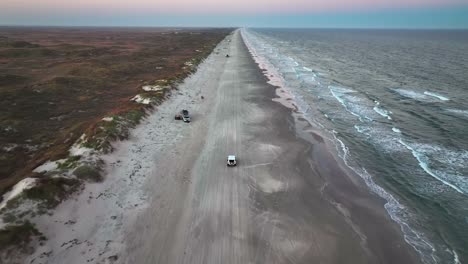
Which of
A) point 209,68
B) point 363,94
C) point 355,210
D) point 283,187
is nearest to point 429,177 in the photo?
point 355,210

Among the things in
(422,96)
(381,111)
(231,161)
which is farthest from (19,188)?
(422,96)

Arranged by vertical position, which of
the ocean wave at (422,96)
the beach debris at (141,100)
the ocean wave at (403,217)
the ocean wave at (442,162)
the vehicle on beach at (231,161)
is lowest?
the ocean wave at (403,217)

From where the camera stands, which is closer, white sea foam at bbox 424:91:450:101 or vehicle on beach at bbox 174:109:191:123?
vehicle on beach at bbox 174:109:191:123

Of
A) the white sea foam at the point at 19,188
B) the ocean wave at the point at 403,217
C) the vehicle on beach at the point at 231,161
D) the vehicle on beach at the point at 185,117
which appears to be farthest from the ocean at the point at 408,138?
the white sea foam at the point at 19,188

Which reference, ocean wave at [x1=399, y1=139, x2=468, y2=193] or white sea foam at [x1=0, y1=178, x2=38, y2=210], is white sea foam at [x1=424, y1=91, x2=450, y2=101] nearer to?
ocean wave at [x1=399, y1=139, x2=468, y2=193]

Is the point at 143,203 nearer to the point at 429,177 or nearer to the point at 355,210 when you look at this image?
the point at 355,210

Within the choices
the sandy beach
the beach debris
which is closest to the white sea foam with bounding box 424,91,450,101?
the sandy beach

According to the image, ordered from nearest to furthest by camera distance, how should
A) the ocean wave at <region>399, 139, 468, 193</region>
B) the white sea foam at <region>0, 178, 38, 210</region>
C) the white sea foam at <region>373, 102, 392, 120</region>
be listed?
the white sea foam at <region>0, 178, 38, 210</region> < the ocean wave at <region>399, 139, 468, 193</region> < the white sea foam at <region>373, 102, 392, 120</region>

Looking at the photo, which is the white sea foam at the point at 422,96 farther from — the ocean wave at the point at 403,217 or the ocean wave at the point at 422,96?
the ocean wave at the point at 403,217
